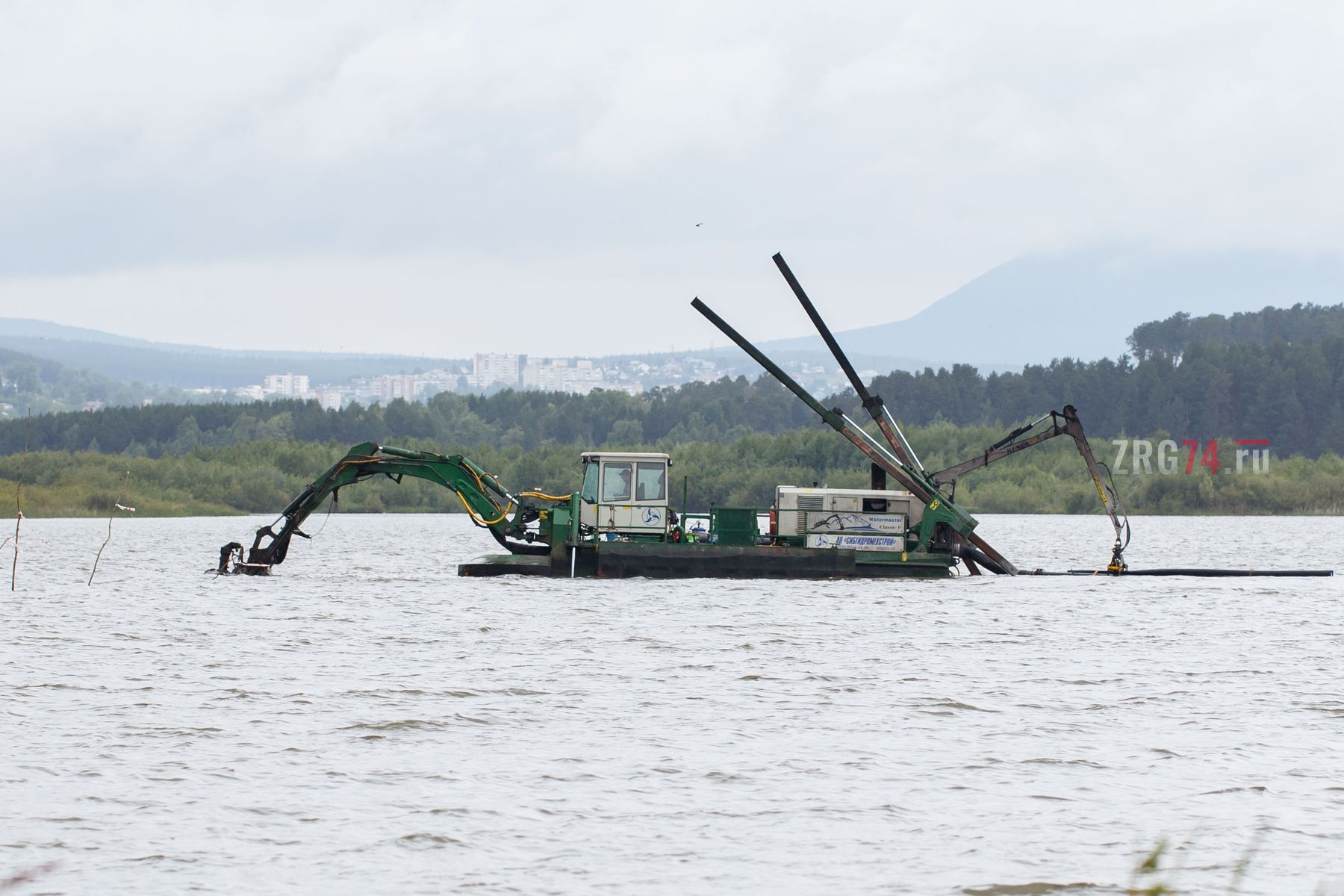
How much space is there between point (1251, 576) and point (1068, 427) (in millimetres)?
11581

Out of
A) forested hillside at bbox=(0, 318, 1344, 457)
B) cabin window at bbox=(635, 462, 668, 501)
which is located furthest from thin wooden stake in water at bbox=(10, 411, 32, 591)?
forested hillside at bbox=(0, 318, 1344, 457)

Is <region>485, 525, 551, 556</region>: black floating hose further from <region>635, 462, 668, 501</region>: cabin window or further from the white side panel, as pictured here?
the white side panel

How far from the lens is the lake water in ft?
46.4

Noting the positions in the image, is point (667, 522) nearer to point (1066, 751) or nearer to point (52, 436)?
point (1066, 751)

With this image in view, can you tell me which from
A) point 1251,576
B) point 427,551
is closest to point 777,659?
point 1251,576

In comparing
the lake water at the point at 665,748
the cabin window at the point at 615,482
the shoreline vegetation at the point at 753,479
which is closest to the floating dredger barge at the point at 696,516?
the cabin window at the point at 615,482

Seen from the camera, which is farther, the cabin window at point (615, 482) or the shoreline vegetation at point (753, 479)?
the shoreline vegetation at point (753, 479)

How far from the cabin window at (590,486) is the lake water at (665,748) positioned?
4623mm

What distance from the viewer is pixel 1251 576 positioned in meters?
53.0

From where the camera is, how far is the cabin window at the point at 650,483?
44438mm

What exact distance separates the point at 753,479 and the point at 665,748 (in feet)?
369

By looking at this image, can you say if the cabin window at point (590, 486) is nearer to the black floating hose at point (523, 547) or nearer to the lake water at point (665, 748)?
the black floating hose at point (523, 547)

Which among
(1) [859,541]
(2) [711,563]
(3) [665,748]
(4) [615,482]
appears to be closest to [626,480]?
(4) [615,482]

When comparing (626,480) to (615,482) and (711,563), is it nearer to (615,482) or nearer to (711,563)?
(615,482)
